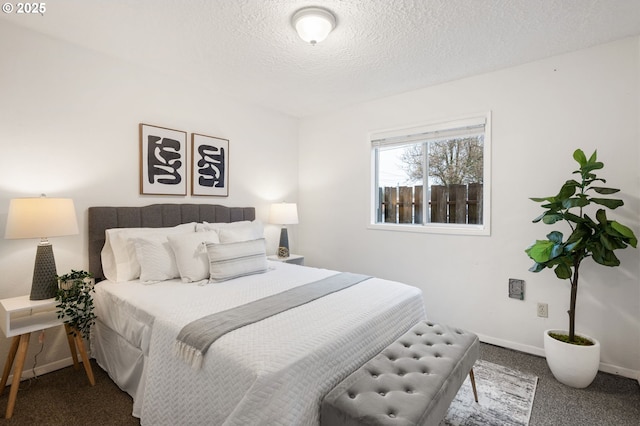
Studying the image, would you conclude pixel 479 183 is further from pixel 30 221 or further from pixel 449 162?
pixel 30 221

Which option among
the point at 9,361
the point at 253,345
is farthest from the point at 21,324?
the point at 253,345

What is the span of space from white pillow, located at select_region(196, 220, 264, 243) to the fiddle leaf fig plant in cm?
231

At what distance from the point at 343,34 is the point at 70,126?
7.27 feet

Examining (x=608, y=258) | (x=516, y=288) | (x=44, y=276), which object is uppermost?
(x=608, y=258)

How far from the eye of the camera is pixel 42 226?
6.46 ft

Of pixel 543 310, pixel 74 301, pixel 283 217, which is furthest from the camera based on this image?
pixel 283 217

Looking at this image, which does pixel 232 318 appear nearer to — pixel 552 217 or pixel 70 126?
pixel 70 126

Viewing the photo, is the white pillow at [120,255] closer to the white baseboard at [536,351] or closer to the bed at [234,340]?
the bed at [234,340]

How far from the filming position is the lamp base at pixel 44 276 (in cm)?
204

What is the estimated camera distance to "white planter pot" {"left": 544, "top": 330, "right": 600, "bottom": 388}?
82.4 inches

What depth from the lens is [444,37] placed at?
7.46 feet

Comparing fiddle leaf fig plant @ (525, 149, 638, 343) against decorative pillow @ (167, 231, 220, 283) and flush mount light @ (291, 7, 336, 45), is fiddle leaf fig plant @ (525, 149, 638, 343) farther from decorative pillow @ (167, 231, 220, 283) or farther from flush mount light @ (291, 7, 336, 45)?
decorative pillow @ (167, 231, 220, 283)

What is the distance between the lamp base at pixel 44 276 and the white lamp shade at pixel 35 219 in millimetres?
204

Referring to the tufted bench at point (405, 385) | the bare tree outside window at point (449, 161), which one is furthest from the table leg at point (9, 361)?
the bare tree outside window at point (449, 161)
